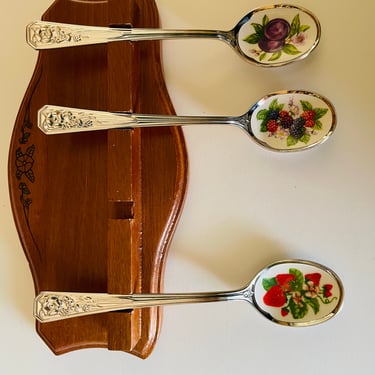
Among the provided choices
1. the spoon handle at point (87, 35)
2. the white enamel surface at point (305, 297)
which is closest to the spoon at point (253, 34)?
the spoon handle at point (87, 35)

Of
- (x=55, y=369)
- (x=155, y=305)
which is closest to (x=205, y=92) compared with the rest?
(x=155, y=305)

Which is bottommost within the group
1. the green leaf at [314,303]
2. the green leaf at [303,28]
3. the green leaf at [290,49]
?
the green leaf at [314,303]

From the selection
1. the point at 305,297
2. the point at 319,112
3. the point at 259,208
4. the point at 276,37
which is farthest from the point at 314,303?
the point at 276,37

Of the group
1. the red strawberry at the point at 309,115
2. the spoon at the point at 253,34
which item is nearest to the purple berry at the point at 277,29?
the spoon at the point at 253,34

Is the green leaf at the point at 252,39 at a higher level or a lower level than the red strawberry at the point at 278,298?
higher

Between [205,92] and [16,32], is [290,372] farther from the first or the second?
[16,32]

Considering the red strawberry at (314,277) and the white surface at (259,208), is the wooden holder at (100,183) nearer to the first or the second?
the white surface at (259,208)

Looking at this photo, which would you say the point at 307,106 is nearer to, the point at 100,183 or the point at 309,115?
the point at 309,115

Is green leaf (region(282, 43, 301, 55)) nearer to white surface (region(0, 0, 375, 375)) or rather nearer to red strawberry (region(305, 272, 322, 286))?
white surface (region(0, 0, 375, 375))
